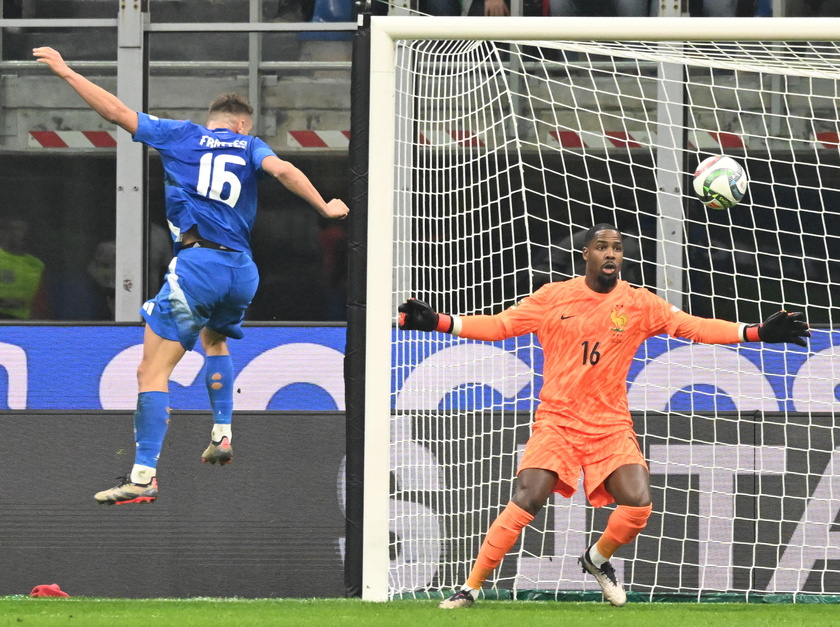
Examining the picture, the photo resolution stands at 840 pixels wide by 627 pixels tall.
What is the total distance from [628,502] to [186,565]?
268 centimetres

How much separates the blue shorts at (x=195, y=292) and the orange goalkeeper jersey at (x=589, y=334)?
98 centimetres

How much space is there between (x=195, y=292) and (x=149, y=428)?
597 mm

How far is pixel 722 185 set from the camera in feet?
19.8

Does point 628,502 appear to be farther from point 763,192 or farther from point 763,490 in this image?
point 763,192

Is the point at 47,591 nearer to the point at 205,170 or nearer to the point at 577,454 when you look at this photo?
the point at 205,170

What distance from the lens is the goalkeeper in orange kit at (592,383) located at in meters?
5.77

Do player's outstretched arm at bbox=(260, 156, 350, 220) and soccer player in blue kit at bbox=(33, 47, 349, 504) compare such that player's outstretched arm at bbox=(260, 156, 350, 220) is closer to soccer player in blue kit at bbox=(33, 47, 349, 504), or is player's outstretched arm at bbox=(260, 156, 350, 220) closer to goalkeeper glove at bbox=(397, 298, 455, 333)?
soccer player in blue kit at bbox=(33, 47, 349, 504)

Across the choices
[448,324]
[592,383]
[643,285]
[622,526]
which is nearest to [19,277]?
[448,324]

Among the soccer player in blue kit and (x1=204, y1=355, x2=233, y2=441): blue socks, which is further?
(x1=204, y1=355, x2=233, y2=441): blue socks

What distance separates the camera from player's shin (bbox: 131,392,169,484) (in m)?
5.58

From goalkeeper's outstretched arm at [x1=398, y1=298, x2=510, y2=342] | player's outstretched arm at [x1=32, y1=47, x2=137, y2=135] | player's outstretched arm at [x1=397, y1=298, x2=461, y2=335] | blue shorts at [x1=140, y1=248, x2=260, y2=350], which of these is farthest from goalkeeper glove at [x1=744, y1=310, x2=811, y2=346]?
player's outstretched arm at [x1=32, y1=47, x2=137, y2=135]

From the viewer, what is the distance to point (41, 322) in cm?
752

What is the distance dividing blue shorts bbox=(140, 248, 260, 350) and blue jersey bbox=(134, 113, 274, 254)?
95mm

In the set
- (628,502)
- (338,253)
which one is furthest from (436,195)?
(628,502)
